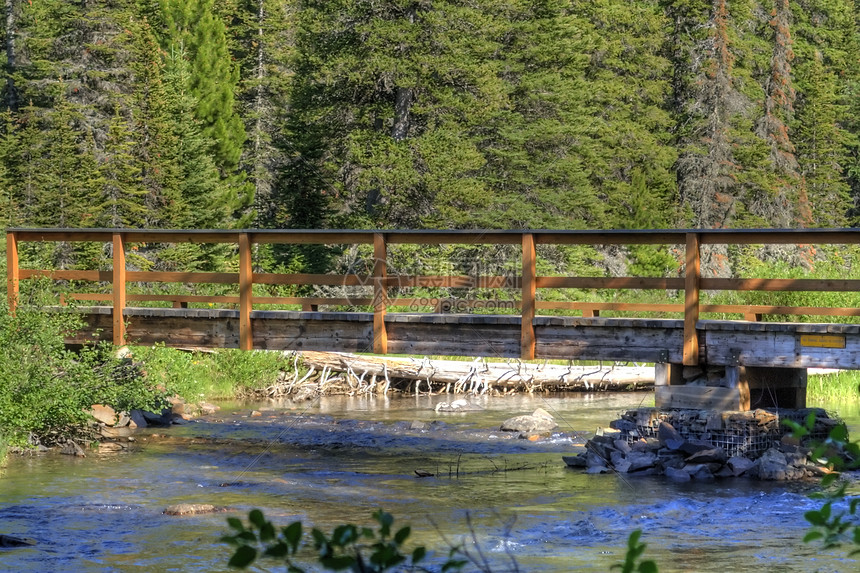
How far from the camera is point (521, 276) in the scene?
13.8 metres

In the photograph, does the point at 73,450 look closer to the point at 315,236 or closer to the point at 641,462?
the point at 315,236

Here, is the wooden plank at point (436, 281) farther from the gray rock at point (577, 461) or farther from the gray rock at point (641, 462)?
the gray rock at point (641, 462)

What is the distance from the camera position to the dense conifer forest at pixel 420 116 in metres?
32.0

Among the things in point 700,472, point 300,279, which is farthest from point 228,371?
point 700,472

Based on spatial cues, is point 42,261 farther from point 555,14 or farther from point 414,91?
point 555,14

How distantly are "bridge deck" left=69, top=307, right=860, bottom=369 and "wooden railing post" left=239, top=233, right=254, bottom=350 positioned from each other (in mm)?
122

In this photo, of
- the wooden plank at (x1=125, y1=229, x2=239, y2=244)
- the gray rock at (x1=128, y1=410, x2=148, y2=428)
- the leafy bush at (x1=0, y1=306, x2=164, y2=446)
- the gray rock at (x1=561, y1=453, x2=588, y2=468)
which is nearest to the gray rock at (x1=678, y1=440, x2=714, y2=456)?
the gray rock at (x1=561, y1=453, x2=588, y2=468)

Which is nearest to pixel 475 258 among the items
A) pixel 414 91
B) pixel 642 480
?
pixel 414 91

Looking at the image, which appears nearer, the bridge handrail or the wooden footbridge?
the bridge handrail

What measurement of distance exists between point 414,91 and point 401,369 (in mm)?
13355

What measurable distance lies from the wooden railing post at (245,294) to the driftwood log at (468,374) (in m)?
7.27

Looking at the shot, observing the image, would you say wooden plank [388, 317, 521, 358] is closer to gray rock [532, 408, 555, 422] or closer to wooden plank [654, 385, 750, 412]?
wooden plank [654, 385, 750, 412]

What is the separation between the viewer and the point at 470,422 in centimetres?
1772

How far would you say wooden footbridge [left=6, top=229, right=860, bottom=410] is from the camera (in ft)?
39.5
